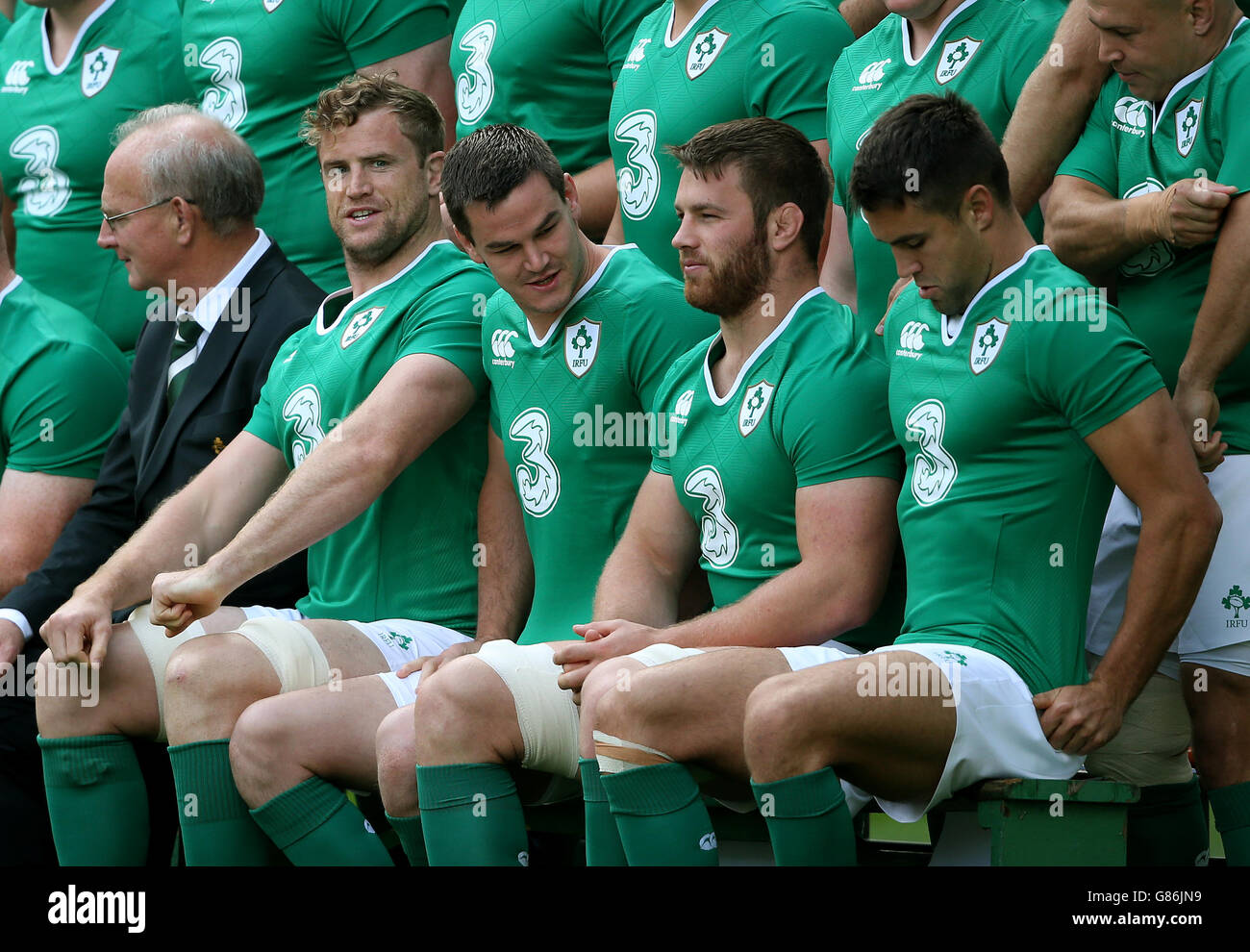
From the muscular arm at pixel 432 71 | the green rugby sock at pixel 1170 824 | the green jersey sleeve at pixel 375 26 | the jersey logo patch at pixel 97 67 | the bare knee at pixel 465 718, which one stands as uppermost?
the jersey logo patch at pixel 97 67

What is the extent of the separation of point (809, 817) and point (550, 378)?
1245 mm

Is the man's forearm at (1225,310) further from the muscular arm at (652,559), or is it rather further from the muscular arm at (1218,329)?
the muscular arm at (652,559)

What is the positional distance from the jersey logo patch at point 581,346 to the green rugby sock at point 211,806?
1.03 meters

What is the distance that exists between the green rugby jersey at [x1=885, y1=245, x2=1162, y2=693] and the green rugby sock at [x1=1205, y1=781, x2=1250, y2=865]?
13.5 inches

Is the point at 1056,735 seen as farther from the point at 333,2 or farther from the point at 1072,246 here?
the point at 333,2

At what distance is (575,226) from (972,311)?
0.94 meters

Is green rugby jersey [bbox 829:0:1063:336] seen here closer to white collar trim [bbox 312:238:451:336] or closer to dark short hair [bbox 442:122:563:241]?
dark short hair [bbox 442:122:563:241]

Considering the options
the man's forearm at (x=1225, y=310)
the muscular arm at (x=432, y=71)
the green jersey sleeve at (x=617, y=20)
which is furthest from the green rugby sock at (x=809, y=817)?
the muscular arm at (x=432, y=71)

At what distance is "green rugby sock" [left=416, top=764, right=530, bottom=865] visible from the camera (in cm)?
306

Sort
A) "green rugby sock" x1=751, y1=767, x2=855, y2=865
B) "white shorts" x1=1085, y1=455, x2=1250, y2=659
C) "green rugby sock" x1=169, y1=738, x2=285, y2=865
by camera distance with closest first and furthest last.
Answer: "green rugby sock" x1=751, y1=767, x2=855, y2=865 → "white shorts" x1=1085, y1=455, x2=1250, y2=659 → "green rugby sock" x1=169, y1=738, x2=285, y2=865

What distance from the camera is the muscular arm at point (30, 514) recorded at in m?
4.34

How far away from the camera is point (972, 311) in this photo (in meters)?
2.97

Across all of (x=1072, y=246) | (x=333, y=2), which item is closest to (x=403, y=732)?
(x=1072, y=246)

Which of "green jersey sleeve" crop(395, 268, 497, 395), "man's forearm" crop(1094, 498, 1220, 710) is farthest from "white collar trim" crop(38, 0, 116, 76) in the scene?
"man's forearm" crop(1094, 498, 1220, 710)
